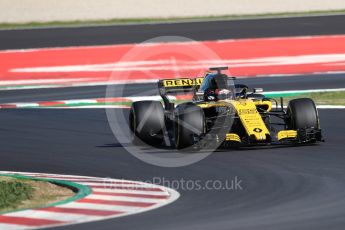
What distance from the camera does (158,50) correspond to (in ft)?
99.5

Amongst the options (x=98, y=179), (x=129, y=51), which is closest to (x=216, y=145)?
(x=98, y=179)

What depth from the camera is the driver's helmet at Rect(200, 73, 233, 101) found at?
16.6m

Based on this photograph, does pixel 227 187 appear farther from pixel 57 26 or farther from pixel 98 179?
pixel 57 26

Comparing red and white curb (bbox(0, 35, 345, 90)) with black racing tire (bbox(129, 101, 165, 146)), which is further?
red and white curb (bbox(0, 35, 345, 90))

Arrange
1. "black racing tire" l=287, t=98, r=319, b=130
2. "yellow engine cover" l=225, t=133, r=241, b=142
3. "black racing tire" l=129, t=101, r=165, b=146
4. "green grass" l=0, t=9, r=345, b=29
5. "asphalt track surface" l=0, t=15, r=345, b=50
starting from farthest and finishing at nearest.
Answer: "green grass" l=0, t=9, r=345, b=29 < "asphalt track surface" l=0, t=15, r=345, b=50 < "black racing tire" l=129, t=101, r=165, b=146 < "black racing tire" l=287, t=98, r=319, b=130 < "yellow engine cover" l=225, t=133, r=241, b=142

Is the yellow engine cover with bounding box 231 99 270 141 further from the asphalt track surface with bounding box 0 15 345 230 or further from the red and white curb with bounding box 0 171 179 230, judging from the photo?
the red and white curb with bounding box 0 171 179 230

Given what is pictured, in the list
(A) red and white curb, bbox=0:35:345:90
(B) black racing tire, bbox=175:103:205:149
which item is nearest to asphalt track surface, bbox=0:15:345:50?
(A) red and white curb, bbox=0:35:345:90

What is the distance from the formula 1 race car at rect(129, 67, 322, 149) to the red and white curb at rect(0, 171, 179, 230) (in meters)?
2.77

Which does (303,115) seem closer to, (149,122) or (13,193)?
(149,122)

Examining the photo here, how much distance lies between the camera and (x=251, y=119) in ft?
51.3

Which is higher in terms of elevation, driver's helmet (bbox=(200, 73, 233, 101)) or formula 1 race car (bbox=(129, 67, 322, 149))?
driver's helmet (bbox=(200, 73, 233, 101))

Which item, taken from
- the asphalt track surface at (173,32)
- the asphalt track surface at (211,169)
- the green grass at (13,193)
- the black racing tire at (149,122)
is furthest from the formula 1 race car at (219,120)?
the asphalt track surface at (173,32)

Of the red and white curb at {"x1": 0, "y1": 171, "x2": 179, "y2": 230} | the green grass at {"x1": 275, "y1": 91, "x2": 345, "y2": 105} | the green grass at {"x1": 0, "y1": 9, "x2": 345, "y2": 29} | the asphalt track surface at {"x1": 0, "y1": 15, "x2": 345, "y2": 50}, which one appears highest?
the green grass at {"x1": 0, "y1": 9, "x2": 345, "y2": 29}

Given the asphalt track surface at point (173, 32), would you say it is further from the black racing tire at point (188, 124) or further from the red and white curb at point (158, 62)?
the black racing tire at point (188, 124)
